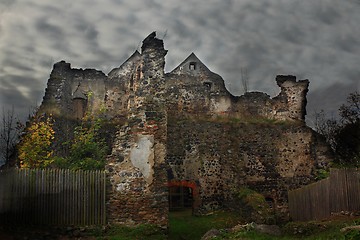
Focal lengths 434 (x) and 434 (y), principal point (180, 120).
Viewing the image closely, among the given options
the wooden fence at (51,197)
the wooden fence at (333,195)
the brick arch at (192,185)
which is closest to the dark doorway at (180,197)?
the brick arch at (192,185)

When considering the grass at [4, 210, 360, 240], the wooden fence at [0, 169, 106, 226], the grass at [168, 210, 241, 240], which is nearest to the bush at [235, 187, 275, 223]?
the grass at [168, 210, 241, 240]

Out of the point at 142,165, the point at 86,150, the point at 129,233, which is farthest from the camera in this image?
the point at 86,150

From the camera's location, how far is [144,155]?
52.1 ft

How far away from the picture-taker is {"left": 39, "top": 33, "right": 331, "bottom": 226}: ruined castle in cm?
2308

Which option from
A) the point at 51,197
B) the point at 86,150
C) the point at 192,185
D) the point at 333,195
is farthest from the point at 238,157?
the point at 51,197

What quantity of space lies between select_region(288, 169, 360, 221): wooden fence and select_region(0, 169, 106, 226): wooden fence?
754cm

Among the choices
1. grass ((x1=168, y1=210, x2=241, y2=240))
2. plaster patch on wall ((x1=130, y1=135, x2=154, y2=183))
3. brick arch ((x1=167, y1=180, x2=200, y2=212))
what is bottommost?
grass ((x1=168, y1=210, x2=241, y2=240))

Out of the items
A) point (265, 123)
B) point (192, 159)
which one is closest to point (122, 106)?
point (192, 159)

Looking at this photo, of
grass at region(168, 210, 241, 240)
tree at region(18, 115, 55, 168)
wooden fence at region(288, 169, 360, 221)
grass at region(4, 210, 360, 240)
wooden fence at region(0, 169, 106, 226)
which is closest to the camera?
grass at region(4, 210, 360, 240)

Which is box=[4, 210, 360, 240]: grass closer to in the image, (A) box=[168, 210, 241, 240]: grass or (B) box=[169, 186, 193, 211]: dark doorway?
(A) box=[168, 210, 241, 240]: grass

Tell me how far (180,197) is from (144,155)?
24.7 feet

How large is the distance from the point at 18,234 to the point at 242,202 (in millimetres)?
11135

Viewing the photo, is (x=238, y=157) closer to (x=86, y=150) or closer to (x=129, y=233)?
(x=86, y=150)

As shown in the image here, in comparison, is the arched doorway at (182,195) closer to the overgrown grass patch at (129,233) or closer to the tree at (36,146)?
A: the tree at (36,146)
